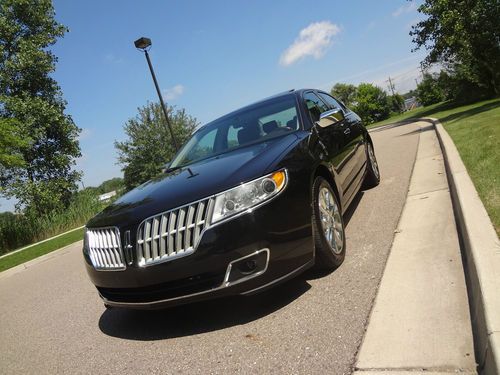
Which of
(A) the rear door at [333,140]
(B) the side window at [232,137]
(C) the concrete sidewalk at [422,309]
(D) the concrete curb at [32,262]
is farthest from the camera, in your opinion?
(D) the concrete curb at [32,262]

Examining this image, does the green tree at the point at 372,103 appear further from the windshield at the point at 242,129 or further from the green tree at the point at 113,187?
the windshield at the point at 242,129

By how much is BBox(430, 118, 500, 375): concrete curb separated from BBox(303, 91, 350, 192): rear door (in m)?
1.13

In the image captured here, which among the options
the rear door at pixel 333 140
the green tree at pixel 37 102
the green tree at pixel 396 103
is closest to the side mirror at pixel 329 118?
the rear door at pixel 333 140

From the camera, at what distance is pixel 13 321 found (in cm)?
489

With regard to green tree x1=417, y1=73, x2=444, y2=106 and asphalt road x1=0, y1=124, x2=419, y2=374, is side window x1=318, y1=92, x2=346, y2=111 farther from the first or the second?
green tree x1=417, y1=73, x2=444, y2=106

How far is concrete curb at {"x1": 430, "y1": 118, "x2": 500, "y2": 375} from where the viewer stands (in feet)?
6.50

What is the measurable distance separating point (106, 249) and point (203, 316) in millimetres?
906

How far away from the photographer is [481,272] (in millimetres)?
2566

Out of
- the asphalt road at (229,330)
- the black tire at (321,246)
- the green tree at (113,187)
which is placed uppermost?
the green tree at (113,187)

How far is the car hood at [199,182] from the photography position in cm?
299

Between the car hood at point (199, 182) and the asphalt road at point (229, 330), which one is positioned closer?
the asphalt road at point (229, 330)

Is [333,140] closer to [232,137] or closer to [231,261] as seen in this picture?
[232,137]

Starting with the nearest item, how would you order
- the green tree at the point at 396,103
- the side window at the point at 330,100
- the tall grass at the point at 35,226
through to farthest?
the side window at the point at 330,100
the tall grass at the point at 35,226
the green tree at the point at 396,103

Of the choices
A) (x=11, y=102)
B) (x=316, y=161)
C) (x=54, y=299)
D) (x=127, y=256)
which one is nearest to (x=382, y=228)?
→ (x=316, y=161)
